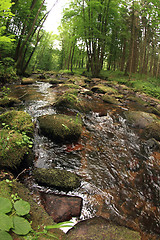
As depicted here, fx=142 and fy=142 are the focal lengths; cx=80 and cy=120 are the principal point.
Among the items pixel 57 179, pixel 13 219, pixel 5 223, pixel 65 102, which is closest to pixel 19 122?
pixel 57 179

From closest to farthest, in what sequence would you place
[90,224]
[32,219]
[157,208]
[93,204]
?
[32,219], [90,224], [93,204], [157,208]

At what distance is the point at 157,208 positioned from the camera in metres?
2.56

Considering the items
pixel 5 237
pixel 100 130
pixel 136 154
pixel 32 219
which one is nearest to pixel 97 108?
pixel 100 130

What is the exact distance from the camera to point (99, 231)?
1819 millimetres

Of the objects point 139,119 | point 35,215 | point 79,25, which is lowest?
point 35,215

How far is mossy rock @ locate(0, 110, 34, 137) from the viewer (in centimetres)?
328

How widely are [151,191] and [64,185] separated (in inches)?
71.5

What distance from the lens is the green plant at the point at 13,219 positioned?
117 centimetres

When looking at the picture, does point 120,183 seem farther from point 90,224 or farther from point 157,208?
point 90,224

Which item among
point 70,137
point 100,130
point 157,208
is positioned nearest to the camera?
point 157,208

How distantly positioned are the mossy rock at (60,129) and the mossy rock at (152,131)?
2.82 meters

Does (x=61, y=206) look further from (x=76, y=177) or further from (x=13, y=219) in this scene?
(x=13, y=219)

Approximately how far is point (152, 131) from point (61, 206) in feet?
14.5

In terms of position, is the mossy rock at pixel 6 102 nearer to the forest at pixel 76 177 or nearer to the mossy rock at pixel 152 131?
the forest at pixel 76 177
